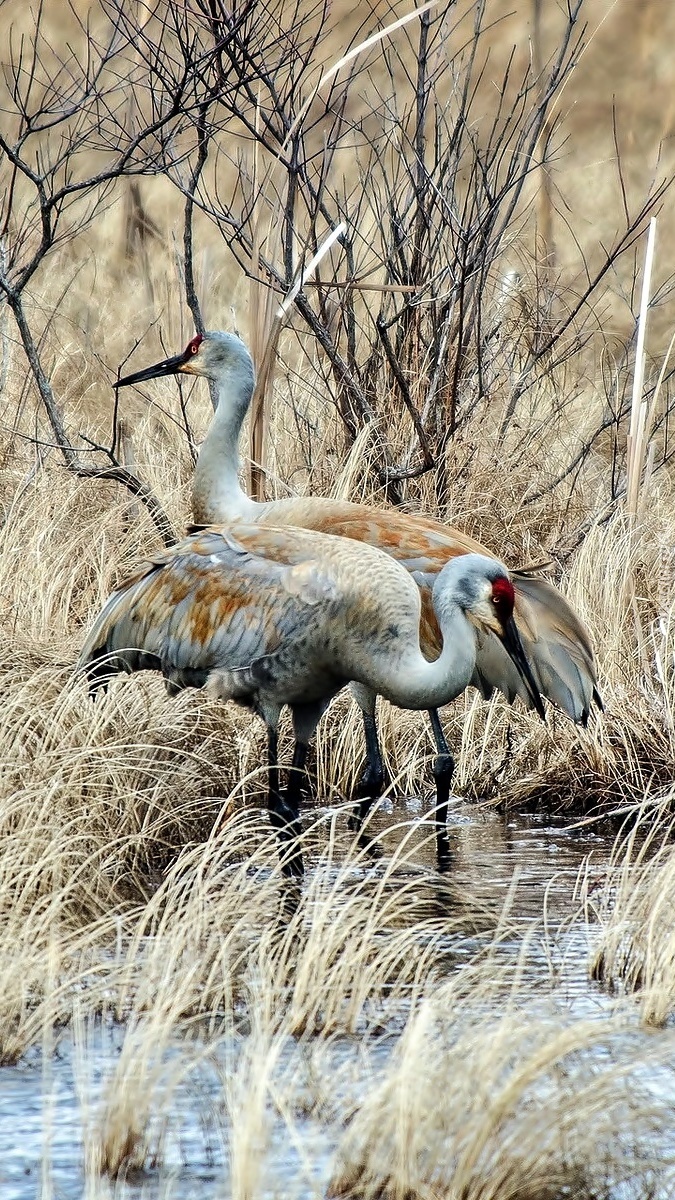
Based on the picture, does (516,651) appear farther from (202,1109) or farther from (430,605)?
(202,1109)

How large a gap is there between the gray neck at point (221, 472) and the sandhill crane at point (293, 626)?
708 millimetres

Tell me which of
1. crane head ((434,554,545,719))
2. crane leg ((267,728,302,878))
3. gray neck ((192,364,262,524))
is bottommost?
crane leg ((267,728,302,878))

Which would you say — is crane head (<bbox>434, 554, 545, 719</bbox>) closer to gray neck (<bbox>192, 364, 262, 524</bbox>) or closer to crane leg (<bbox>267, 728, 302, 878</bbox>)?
crane leg (<bbox>267, 728, 302, 878</bbox>)

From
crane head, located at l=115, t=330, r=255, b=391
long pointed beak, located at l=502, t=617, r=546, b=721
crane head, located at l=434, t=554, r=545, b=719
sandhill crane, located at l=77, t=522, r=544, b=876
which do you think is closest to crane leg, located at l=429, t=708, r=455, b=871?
sandhill crane, located at l=77, t=522, r=544, b=876

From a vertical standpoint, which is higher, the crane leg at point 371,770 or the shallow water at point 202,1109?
the crane leg at point 371,770

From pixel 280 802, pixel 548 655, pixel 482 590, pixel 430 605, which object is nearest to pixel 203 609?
pixel 280 802

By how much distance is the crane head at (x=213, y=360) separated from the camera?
6680 mm

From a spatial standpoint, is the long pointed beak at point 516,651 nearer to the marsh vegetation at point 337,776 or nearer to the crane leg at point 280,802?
the marsh vegetation at point 337,776

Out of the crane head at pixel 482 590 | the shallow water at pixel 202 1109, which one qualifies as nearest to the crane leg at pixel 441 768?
the crane head at pixel 482 590

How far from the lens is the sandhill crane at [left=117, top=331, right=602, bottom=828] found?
5.97 metres

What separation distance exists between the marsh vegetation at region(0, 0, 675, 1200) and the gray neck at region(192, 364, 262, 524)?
65 centimetres

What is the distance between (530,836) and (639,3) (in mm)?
17081

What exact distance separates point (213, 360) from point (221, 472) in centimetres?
47

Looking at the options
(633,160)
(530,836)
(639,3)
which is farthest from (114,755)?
(639,3)
